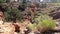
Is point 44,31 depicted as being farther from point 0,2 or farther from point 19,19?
point 0,2

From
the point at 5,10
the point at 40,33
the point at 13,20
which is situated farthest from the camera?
the point at 5,10

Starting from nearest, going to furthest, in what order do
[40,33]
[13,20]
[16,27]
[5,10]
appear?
[40,33]
[16,27]
[13,20]
[5,10]

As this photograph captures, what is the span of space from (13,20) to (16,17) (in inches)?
33.6

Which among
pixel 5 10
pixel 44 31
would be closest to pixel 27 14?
pixel 5 10

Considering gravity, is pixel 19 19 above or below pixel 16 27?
below

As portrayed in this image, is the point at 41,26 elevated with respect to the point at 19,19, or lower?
elevated

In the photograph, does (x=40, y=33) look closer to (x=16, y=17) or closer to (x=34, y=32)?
(x=34, y=32)

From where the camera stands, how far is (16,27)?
45.3ft

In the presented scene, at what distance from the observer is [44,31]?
1230cm

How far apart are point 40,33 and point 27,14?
549 inches

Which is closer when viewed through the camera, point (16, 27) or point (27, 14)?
point (16, 27)

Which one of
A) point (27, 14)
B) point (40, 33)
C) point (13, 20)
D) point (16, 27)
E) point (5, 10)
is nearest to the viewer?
point (40, 33)

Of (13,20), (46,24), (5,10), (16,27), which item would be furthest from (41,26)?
(5,10)

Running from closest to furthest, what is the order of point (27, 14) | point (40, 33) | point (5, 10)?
point (40, 33), point (5, 10), point (27, 14)
